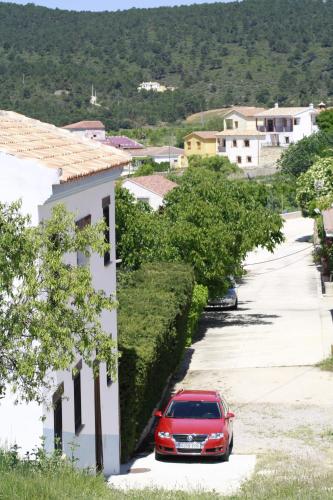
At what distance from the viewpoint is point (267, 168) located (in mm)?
129500

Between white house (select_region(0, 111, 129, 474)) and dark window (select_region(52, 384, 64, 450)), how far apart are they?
1 cm

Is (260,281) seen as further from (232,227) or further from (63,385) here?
(63,385)

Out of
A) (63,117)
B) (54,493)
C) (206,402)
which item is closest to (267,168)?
(63,117)

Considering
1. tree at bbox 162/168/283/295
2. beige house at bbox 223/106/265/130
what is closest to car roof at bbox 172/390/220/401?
tree at bbox 162/168/283/295

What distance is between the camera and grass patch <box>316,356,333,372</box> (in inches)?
1227

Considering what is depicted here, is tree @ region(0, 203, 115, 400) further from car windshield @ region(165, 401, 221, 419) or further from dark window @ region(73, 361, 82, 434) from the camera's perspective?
car windshield @ region(165, 401, 221, 419)

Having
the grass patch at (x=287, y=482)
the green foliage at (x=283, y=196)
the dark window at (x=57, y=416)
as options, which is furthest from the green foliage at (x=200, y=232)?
the green foliage at (x=283, y=196)

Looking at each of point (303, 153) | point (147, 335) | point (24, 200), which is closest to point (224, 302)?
point (147, 335)

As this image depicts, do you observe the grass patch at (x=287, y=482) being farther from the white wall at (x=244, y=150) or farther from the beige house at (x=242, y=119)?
the beige house at (x=242, y=119)

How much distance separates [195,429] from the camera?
69.7 ft

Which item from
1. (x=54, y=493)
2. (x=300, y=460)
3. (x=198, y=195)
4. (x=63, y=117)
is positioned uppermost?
(x=63, y=117)

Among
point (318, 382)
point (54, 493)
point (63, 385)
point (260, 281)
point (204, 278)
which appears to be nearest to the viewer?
point (54, 493)

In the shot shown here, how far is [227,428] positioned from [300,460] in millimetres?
1521

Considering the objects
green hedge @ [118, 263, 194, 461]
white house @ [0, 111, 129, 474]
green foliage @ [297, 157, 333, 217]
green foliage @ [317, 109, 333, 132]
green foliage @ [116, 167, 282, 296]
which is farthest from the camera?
green foliage @ [317, 109, 333, 132]
